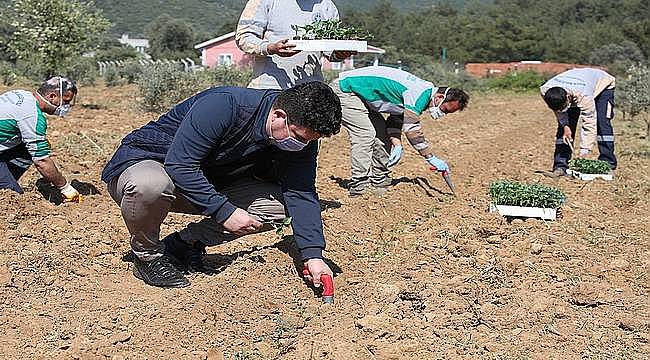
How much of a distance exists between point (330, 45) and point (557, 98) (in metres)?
3.03

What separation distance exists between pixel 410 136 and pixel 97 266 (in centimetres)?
290

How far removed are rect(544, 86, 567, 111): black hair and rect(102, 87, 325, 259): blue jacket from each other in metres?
3.91

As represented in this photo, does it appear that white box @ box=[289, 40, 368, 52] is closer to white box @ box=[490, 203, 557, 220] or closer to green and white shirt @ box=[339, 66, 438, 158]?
green and white shirt @ box=[339, 66, 438, 158]

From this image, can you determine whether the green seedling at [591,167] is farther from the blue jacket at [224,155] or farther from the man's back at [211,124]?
the man's back at [211,124]

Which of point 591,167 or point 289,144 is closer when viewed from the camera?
point 289,144

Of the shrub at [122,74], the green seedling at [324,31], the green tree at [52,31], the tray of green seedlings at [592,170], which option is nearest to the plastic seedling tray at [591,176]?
the tray of green seedlings at [592,170]

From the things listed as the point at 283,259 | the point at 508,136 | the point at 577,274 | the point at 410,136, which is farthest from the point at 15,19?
the point at 577,274

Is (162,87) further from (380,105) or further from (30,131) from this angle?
(30,131)

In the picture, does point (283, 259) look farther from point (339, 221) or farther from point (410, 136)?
point (410, 136)

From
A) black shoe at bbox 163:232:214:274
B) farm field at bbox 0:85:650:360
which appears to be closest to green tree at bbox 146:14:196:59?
farm field at bbox 0:85:650:360

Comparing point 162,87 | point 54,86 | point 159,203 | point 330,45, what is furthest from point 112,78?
point 159,203

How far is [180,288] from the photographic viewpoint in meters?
4.34

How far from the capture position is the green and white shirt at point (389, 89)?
646 centimetres

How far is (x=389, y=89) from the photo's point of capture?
660cm
